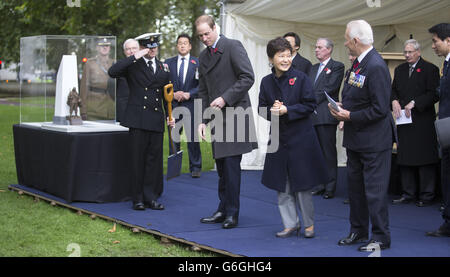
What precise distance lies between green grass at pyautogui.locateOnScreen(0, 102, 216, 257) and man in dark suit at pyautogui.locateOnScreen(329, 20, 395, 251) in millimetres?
1411

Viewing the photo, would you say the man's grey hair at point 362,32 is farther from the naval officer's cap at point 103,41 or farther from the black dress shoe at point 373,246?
the naval officer's cap at point 103,41

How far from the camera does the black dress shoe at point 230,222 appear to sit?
604 centimetres

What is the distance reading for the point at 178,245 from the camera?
5566 millimetres

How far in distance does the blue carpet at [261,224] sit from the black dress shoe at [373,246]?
0.22 ft

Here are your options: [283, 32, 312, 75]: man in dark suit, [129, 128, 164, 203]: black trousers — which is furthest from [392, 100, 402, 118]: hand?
[129, 128, 164, 203]: black trousers

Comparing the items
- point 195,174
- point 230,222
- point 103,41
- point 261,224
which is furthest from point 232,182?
point 195,174

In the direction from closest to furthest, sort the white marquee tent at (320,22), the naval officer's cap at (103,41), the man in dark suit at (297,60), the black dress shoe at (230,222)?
the black dress shoe at (230,222), the naval officer's cap at (103,41), the man in dark suit at (297,60), the white marquee tent at (320,22)

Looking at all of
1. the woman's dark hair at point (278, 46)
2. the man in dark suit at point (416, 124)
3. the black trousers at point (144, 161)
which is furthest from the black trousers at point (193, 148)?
the woman's dark hair at point (278, 46)

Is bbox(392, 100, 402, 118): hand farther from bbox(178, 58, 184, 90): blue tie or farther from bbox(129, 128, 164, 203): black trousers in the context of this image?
bbox(178, 58, 184, 90): blue tie

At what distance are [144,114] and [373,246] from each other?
9.66ft

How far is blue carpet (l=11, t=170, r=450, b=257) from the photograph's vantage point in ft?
17.1

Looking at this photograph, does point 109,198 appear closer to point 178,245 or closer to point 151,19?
point 178,245

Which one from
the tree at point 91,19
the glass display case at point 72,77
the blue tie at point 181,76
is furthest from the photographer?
the tree at point 91,19
